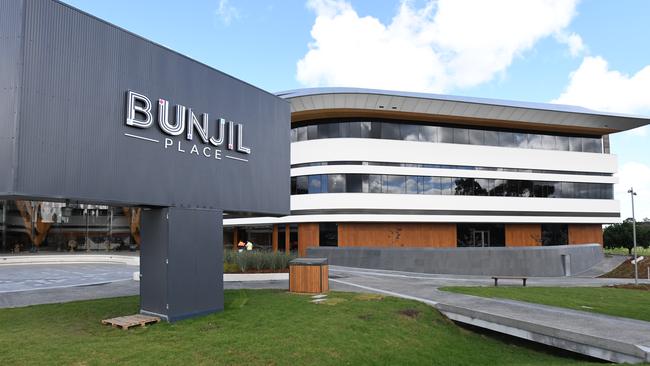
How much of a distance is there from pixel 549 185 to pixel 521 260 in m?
12.1

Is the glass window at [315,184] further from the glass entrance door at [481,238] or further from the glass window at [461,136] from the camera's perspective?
the glass entrance door at [481,238]

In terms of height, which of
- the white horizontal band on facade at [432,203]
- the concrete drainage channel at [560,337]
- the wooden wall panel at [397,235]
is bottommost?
the concrete drainage channel at [560,337]

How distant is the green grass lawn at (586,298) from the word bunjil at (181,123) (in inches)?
430

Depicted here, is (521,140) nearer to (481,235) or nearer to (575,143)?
(575,143)

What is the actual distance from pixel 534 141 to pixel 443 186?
36.0ft

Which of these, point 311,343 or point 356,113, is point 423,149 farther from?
point 311,343

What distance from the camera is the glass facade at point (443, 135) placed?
37281mm

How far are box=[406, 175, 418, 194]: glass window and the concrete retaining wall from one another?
21.0 feet

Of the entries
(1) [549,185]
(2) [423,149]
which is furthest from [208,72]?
(1) [549,185]

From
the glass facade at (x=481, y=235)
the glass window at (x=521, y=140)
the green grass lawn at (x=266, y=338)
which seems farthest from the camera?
the glass window at (x=521, y=140)

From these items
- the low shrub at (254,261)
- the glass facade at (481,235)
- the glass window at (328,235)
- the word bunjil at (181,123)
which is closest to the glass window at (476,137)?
the glass facade at (481,235)

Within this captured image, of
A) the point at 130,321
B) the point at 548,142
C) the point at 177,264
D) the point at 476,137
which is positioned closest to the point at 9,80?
the point at 177,264

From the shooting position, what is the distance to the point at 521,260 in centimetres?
3331

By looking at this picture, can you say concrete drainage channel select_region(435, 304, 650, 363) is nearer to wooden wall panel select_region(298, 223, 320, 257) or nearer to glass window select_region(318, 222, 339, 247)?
glass window select_region(318, 222, 339, 247)
